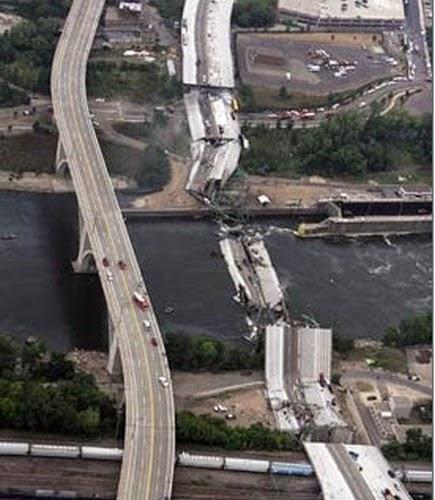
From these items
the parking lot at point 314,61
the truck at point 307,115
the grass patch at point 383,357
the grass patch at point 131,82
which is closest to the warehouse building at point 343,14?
the parking lot at point 314,61

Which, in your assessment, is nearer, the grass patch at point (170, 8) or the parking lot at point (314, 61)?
the parking lot at point (314, 61)

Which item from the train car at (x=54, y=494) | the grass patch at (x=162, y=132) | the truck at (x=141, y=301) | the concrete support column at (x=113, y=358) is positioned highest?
the grass patch at (x=162, y=132)

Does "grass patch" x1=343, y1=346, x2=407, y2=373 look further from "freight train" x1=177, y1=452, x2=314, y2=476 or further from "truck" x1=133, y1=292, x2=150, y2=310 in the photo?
"truck" x1=133, y1=292, x2=150, y2=310

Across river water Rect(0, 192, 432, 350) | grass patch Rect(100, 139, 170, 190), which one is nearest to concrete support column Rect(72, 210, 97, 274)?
river water Rect(0, 192, 432, 350)

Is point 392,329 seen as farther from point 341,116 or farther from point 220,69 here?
point 220,69

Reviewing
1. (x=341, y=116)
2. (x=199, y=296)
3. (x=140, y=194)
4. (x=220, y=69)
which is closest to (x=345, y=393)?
(x=199, y=296)

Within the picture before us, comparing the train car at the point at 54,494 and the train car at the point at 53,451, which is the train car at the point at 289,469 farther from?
the train car at the point at 54,494
